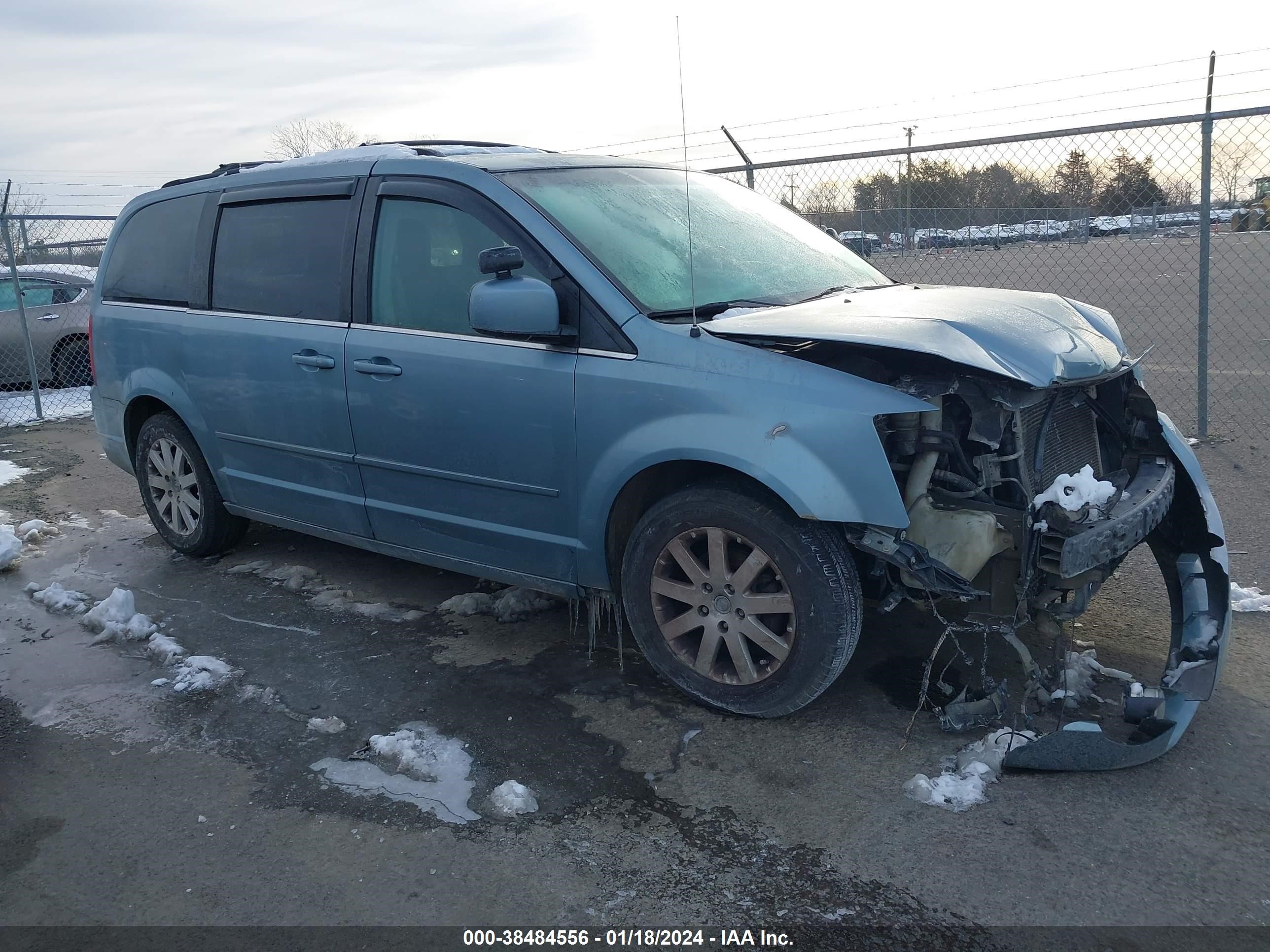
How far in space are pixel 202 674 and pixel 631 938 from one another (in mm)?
2348

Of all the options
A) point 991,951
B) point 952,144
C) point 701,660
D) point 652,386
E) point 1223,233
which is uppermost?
point 952,144

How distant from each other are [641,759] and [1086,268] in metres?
10.4

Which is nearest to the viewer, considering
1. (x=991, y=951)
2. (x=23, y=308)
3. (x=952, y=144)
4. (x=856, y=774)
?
(x=991, y=951)

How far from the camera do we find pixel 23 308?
10.1m

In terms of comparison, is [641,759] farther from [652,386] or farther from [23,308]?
[23,308]

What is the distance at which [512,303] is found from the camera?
3459 millimetres

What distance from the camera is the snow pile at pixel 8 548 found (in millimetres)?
5547

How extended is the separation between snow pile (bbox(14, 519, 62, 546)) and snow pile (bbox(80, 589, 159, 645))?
1.60 m

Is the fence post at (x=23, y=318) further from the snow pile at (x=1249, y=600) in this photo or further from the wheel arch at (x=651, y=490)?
the snow pile at (x=1249, y=600)

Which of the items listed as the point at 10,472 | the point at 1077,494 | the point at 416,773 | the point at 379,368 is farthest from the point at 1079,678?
the point at 10,472

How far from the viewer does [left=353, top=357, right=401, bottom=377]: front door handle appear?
4.05 meters

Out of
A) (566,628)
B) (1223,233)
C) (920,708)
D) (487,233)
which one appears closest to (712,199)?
(487,233)

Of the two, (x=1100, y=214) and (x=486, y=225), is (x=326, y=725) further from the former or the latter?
(x=1100, y=214)

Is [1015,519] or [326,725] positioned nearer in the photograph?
[1015,519]
